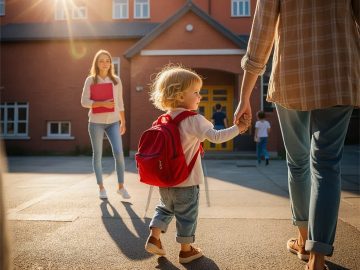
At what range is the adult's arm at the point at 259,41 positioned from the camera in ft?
6.93

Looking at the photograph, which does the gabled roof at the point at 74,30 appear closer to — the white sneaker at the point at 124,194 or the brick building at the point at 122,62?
the brick building at the point at 122,62

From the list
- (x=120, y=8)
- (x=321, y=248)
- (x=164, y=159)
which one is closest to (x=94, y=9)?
(x=120, y=8)

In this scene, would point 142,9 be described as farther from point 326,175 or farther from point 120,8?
point 326,175

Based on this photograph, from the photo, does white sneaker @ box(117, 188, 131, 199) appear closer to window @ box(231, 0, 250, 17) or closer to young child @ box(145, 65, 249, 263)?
young child @ box(145, 65, 249, 263)

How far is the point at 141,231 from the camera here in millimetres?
2945

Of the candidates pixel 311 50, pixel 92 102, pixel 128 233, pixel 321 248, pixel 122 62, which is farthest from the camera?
pixel 122 62

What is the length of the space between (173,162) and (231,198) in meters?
2.54

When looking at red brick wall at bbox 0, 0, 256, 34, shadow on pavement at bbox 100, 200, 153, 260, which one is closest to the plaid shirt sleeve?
shadow on pavement at bbox 100, 200, 153, 260

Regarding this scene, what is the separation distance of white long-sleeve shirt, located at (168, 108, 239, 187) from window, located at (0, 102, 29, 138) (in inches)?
663

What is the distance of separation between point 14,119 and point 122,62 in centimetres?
657

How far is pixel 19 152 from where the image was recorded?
1605 cm

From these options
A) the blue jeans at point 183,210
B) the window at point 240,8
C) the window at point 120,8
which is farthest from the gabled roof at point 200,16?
the blue jeans at point 183,210

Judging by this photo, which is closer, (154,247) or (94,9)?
(154,247)

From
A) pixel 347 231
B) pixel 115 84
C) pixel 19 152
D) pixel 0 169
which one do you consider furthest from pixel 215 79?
pixel 0 169
